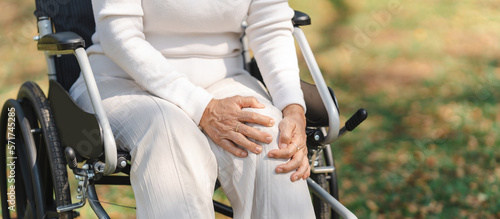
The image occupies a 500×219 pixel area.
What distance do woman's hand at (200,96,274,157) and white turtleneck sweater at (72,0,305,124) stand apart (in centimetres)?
4

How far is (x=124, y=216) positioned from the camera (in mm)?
3031

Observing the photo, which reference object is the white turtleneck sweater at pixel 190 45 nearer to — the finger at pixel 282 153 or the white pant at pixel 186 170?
the white pant at pixel 186 170

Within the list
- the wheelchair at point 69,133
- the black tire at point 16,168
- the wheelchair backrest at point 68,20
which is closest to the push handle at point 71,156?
the wheelchair at point 69,133

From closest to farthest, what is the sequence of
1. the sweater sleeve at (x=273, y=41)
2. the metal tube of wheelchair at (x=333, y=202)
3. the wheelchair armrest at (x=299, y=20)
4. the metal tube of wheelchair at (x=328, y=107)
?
the metal tube of wheelchair at (x=333, y=202) < the metal tube of wheelchair at (x=328, y=107) < the sweater sleeve at (x=273, y=41) < the wheelchair armrest at (x=299, y=20)

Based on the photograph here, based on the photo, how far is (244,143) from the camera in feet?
5.33

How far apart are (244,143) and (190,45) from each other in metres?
0.46

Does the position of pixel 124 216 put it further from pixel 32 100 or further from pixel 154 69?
pixel 154 69

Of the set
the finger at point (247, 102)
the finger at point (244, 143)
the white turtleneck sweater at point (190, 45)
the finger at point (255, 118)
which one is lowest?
the finger at point (244, 143)

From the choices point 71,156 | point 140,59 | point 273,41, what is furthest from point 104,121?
point 273,41

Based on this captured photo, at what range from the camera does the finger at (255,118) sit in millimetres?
1671

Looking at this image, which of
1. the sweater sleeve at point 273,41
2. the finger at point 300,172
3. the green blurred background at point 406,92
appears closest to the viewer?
the finger at point 300,172

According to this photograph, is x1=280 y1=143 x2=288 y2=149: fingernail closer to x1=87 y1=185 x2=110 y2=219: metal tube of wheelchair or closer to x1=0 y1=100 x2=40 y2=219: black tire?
x1=87 y1=185 x2=110 y2=219: metal tube of wheelchair

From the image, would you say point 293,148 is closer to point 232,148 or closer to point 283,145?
point 283,145

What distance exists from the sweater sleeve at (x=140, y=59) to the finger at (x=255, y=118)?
0.42ft
